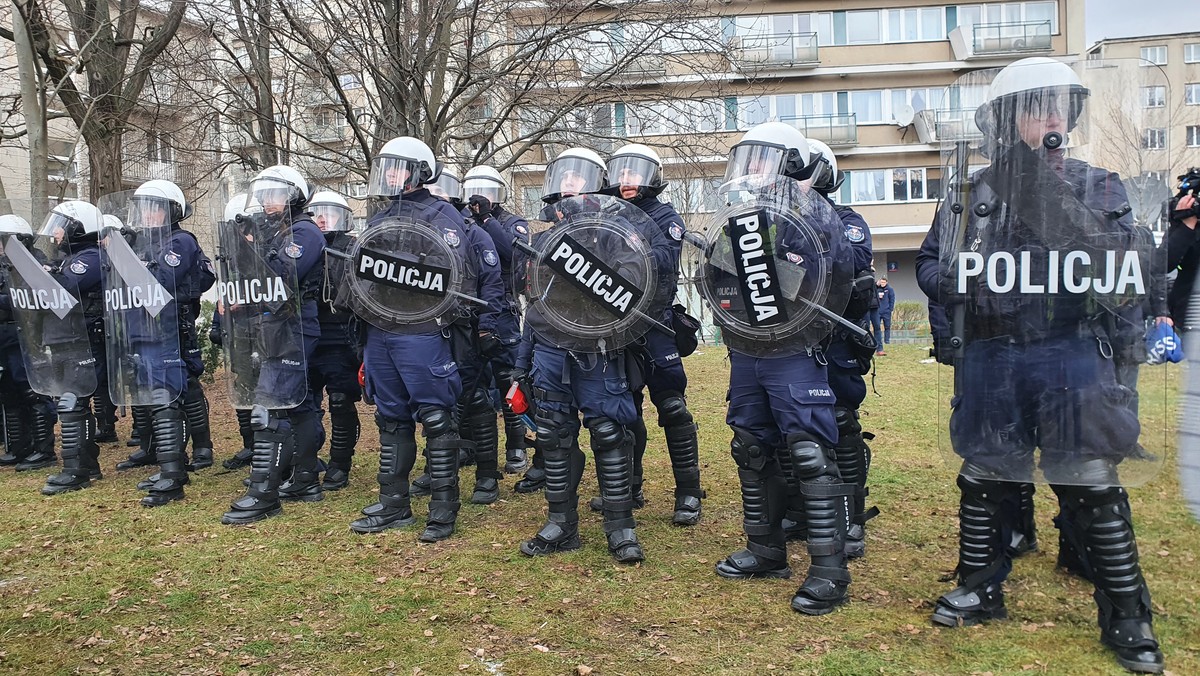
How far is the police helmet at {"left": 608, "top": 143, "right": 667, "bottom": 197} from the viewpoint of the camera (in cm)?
511

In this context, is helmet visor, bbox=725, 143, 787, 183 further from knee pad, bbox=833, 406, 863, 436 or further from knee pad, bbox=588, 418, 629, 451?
knee pad, bbox=588, 418, 629, 451

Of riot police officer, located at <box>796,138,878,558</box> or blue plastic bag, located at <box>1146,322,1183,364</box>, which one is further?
riot police officer, located at <box>796,138,878,558</box>

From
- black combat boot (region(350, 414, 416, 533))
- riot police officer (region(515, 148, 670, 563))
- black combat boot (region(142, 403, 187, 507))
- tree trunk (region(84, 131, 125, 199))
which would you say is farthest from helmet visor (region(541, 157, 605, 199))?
tree trunk (region(84, 131, 125, 199))

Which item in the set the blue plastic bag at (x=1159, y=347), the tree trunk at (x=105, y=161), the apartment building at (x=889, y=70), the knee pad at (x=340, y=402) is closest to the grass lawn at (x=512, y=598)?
the blue plastic bag at (x=1159, y=347)

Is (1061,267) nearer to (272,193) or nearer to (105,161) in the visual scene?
(272,193)

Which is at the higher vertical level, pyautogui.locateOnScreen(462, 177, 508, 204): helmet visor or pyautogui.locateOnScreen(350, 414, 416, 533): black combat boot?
pyautogui.locateOnScreen(462, 177, 508, 204): helmet visor

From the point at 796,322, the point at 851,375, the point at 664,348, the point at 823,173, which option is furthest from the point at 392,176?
the point at 851,375

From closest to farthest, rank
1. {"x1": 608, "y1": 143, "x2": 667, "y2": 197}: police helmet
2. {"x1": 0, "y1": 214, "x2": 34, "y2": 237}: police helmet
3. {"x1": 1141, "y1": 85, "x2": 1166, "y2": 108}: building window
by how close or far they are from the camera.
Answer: {"x1": 1141, "y1": 85, "x2": 1166, "y2": 108}: building window → {"x1": 608, "y1": 143, "x2": 667, "y2": 197}: police helmet → {"x1": 0, "y1": 214, "x2": 34, "y2": 237}: police helmet

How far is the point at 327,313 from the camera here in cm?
651

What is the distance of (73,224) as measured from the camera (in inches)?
279

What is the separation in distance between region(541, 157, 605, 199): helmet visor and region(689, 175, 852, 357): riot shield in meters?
1.38

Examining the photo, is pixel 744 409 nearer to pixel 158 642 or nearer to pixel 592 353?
pixel 592 353

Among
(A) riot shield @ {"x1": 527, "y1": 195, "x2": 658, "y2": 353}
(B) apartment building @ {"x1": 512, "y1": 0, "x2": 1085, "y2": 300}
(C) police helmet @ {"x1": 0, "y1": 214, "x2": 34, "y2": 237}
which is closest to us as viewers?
(A) riot shield @ {"x1": 527, "y1": 195, "x2": 658, "y2": 353}

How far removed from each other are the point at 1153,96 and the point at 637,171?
266 centimetres
